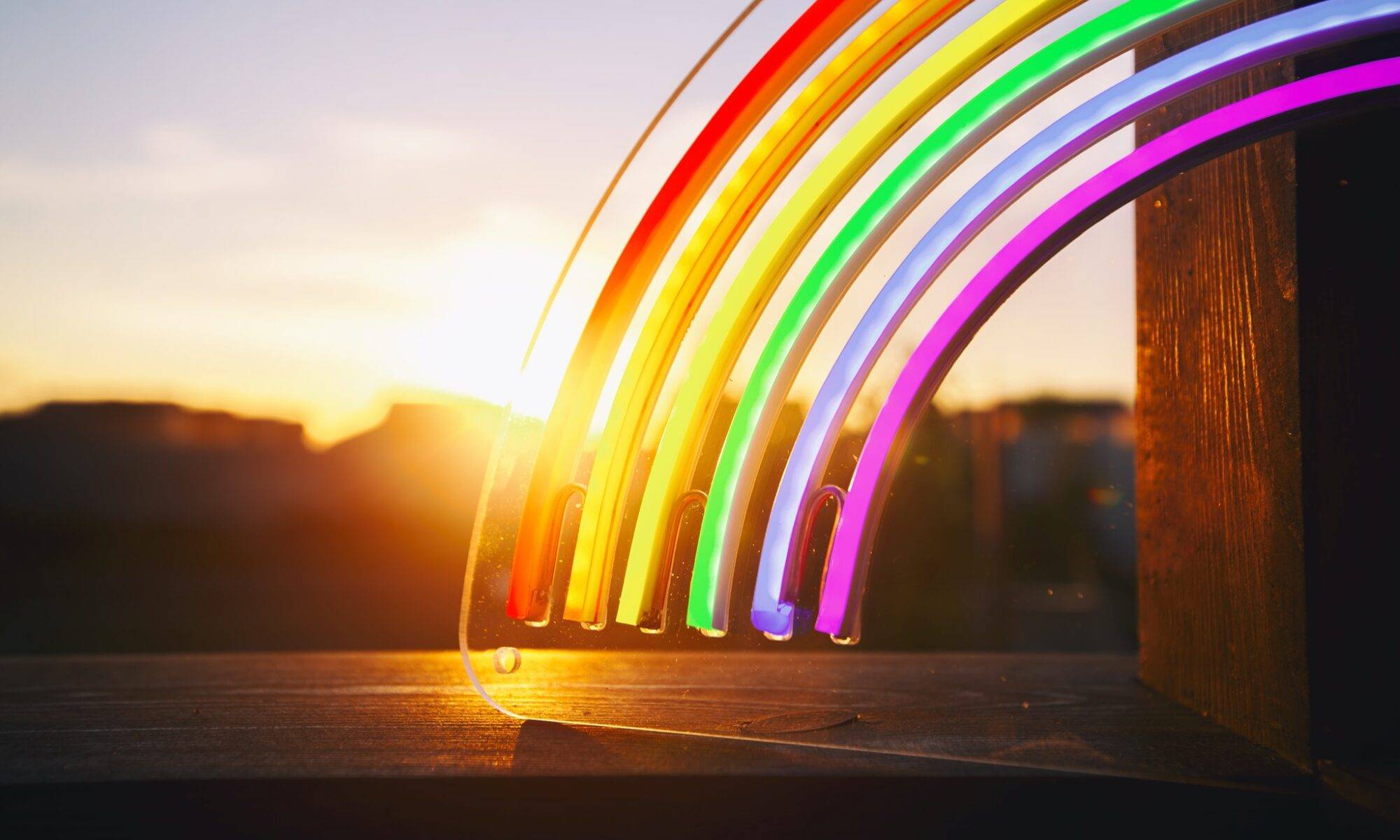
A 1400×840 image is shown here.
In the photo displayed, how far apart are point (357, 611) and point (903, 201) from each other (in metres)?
10.5

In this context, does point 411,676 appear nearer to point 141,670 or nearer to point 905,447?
point 141,670

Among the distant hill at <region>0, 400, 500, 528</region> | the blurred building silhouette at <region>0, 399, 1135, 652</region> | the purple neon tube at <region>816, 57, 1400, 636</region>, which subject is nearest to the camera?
the purple neon tube at <region>816, 57, 1400, 636</region>

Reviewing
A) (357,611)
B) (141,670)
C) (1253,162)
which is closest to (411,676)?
(141,670)

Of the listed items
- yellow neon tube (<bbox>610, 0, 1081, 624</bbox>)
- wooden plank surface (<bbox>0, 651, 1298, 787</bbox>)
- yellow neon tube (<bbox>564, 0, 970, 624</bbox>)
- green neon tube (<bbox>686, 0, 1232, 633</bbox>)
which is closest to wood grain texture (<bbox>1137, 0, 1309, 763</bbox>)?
wooden plank surface (<bbox>0, 651, 1298, 787</bbox>)

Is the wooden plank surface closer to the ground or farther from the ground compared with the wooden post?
closer to the ground

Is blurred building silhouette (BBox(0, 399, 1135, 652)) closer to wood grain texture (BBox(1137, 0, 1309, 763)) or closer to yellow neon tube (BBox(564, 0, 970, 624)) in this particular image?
wood grain texture (BBox(1137, 0, 1309, 763))

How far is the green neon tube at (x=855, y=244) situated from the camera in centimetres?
141

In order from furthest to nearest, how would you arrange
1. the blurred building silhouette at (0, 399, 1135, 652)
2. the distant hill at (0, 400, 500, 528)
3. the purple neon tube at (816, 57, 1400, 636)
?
the distant hill at (0, 400, 500, 528)
the blurred building silhouette at (0, 399, 1135, 652)
the purple neon tube at (816, 57, 1400, 636)

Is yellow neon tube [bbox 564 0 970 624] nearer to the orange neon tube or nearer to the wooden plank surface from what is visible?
the orange neon tube

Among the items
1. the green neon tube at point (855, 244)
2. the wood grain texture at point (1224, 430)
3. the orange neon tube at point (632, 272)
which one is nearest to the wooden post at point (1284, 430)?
the wood grain texture at point (1224, 430)

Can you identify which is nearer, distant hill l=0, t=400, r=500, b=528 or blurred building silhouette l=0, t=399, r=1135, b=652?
blurred building silhouette l=0, t=399, r=1135, b=652

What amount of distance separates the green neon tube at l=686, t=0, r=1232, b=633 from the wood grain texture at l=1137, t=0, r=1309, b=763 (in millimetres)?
379

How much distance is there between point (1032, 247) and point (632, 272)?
0.63m

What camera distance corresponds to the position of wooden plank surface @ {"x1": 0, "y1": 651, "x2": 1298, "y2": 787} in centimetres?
135
